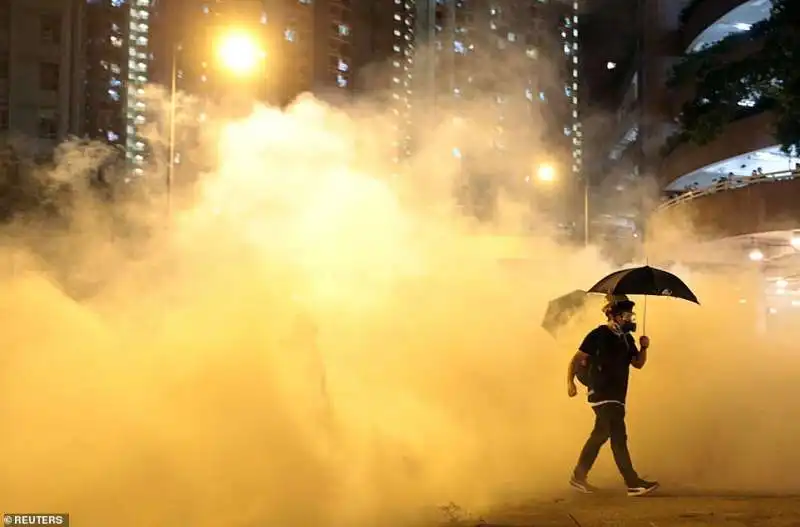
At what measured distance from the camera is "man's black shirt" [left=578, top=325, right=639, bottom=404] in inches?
230

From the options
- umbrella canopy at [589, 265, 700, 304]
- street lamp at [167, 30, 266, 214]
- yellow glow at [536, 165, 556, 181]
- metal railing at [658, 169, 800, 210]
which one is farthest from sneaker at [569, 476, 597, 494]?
metal railing at [658, 169, 800, 210]

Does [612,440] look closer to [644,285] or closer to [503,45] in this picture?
[644,285]

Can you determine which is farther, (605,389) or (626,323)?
(626,323)

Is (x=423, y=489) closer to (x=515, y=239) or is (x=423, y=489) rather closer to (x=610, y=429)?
(x=610, y=429)

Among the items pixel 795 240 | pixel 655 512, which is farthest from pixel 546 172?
pixel 655 512

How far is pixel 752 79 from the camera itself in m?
20.3

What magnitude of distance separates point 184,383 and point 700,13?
27.8m

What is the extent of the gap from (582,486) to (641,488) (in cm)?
42

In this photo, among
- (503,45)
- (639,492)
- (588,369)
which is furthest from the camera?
(503,45)

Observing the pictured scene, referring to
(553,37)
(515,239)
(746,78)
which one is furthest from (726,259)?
(553,37)

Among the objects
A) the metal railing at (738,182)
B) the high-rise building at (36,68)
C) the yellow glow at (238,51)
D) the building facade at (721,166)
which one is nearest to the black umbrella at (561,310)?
the yellow glow at (238,51)

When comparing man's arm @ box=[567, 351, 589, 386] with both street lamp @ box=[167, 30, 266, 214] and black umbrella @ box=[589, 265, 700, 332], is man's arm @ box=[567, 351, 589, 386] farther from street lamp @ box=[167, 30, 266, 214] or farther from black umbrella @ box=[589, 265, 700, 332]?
street lamp @ box=[167, 30, 266, 214]

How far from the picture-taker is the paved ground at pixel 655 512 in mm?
4996

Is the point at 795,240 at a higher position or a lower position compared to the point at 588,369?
higher
